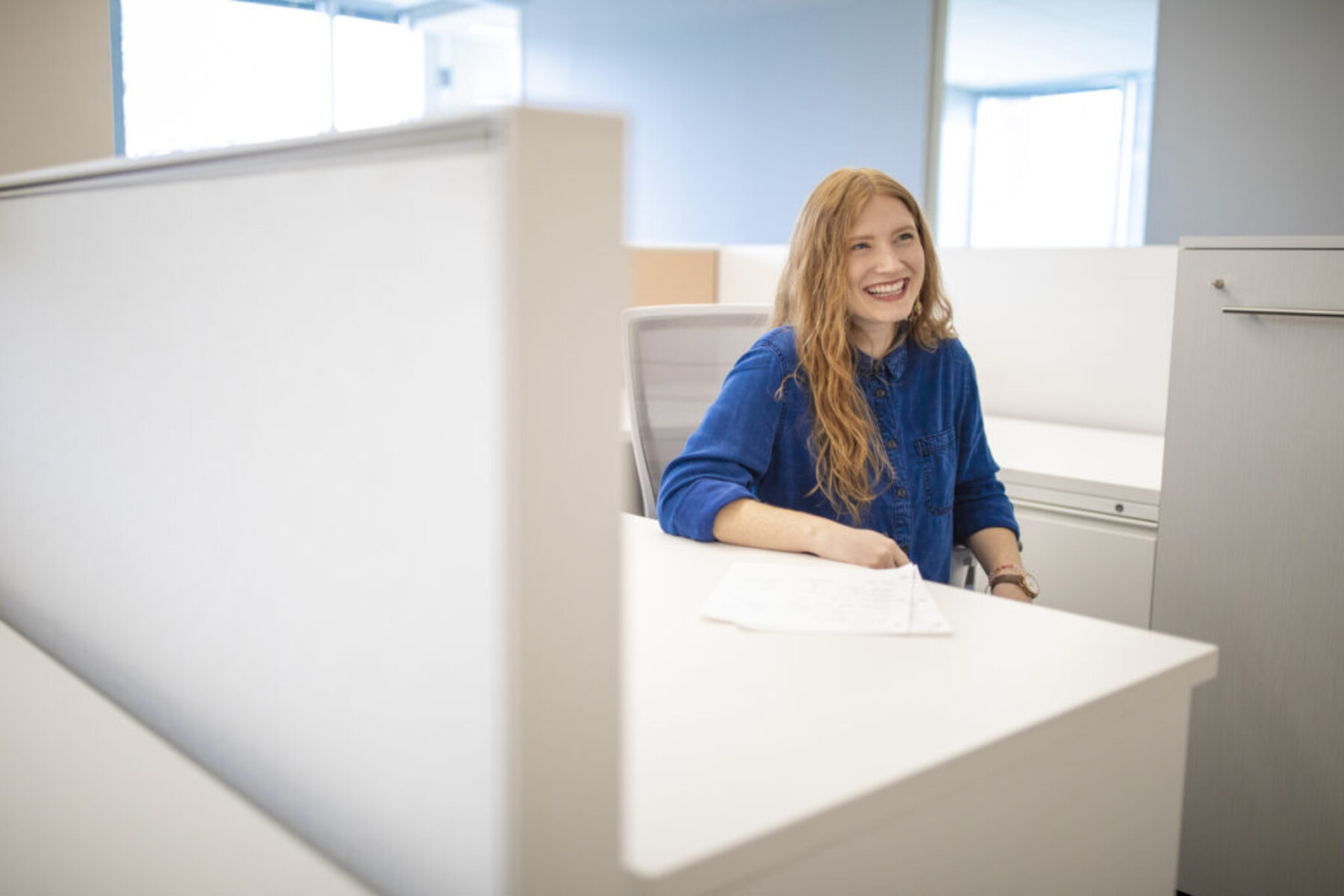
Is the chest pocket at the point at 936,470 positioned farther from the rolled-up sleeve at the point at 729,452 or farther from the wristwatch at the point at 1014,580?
the rolled-up sleeve at the point at 729,452

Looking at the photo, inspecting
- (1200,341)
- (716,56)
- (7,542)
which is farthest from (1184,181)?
(7,542)

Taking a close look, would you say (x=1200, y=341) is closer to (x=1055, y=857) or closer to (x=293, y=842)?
(x=1055, y=857)

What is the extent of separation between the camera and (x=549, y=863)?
0.56 metres

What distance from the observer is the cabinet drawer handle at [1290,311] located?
5.22 feet

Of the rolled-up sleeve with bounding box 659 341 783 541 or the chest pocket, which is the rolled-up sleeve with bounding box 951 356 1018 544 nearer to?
the chest pocket

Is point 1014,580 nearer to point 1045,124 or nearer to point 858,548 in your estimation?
point 858,548

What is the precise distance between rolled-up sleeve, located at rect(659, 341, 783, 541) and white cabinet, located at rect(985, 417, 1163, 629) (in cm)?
79

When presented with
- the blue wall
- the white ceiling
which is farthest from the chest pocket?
the blue wall

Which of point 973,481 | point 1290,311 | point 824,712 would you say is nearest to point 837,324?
point 973,481

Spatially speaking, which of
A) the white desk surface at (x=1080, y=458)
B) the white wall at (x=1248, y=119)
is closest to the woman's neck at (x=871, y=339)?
the white desk surface at (x=1080, y=458)

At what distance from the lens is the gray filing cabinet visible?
5.38 ft

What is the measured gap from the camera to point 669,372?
201 centimetres

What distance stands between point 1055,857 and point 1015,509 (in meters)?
1.38

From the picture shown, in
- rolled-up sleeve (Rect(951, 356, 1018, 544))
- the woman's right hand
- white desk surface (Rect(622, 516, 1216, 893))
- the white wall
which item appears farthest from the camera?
the white wall
